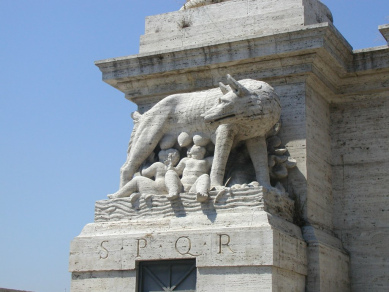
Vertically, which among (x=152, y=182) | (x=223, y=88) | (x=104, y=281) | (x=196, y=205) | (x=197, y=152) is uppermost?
(x=223, y=88)

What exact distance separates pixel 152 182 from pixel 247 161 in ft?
4.52

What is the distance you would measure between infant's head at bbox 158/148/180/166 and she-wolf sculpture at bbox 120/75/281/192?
16 cm

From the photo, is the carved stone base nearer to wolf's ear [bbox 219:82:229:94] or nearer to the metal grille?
the metal grille

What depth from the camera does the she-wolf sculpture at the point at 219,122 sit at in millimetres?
9859

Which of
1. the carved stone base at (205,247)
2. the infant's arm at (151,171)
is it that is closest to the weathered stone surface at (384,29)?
the carved stone base at (205,247)

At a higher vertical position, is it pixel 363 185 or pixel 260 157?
pixel 260 157

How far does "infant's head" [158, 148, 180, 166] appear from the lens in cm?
1048

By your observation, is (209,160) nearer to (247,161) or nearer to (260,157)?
(247,161)

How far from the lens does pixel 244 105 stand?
32.3 ft

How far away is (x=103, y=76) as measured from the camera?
11.7 meters

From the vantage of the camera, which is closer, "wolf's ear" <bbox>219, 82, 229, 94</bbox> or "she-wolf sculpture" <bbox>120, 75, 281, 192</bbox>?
"she-wolf sculpture" <bbox>120, 75, 281, 192</bbox>

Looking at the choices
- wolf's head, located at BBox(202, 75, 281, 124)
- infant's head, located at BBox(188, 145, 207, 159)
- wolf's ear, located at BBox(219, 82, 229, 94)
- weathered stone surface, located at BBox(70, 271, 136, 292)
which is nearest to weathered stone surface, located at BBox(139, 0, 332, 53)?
wolf's ear, located at BBox(219, 82, 229, 94)

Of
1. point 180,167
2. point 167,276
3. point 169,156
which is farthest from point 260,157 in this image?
point 167,276

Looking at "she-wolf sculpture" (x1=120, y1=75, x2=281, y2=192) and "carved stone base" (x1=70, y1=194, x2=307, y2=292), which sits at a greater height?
"she-wolf sculpture" (x1=120, y1=75, x2=281, y2=192)
